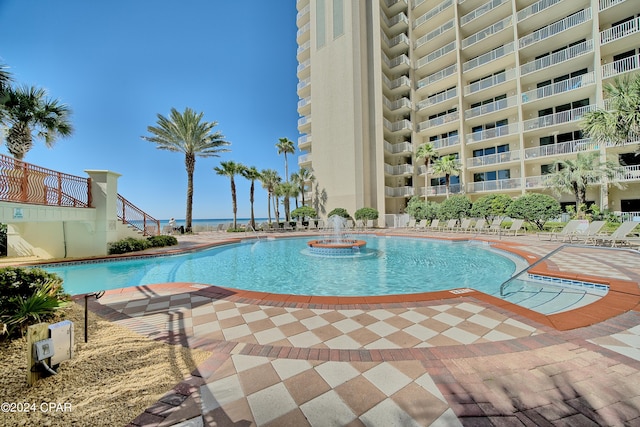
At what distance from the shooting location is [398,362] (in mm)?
2564

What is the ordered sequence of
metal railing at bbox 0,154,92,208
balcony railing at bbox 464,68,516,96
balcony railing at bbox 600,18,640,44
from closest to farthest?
1. metal railing at bbox 0,154,92,208
2. balcony railing at bbox 600,18,640,44
3. balcony railing at bbox 464,68,516,96

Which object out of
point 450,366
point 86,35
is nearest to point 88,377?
point 450,366

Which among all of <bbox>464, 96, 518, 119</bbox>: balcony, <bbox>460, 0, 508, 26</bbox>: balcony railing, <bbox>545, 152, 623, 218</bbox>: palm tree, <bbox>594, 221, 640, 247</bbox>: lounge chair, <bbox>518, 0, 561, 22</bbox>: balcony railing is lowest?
<bbox>594, 221, 640, 247</bbox>: lounge chair

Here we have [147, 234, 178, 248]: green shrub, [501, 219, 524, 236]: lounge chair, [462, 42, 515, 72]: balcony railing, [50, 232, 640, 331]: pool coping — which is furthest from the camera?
[462, 42, 515, 72]: balcony railing

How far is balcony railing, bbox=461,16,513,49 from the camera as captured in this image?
20.5m

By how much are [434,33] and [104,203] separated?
31231 mm

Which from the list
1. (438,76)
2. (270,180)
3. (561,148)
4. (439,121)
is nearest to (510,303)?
(561,148)

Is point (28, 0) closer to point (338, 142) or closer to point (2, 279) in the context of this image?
point (2, 279)

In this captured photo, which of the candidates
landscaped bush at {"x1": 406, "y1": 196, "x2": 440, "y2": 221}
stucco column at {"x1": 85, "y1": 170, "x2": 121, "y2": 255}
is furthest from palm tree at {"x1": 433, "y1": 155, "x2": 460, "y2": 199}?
stucco column at {"x1": 85, "y1": 170, "x2": 121, "y2": 255}

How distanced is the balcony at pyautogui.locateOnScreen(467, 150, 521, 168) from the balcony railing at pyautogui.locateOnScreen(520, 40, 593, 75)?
21.5 ft

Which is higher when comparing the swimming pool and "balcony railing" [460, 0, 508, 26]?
"balcony railing" [460, 0, 508, 26]

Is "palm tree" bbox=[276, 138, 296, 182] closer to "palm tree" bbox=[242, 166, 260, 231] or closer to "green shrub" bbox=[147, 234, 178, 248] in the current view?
"palm tree" bbox=[242, 166, 260, 231]

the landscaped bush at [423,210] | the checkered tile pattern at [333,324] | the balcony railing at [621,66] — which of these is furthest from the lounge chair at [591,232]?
the balcony railing at [621,66]

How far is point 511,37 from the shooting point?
68.5ft
